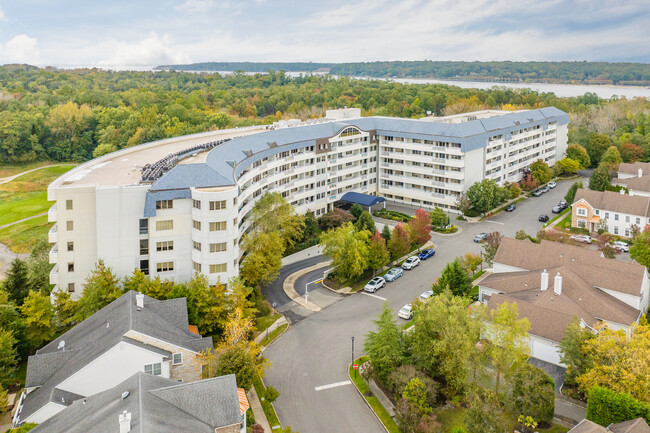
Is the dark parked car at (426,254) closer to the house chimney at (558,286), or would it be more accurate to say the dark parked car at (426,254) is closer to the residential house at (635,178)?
the house chimney at (558,286)

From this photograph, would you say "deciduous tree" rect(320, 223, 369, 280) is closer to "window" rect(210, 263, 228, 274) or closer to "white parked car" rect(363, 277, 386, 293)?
"white parked car" rect(363, 277, 386, 293)

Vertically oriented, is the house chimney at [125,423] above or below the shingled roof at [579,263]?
below

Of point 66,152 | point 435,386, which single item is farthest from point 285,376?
point 66,152

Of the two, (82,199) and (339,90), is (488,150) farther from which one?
(339,90)

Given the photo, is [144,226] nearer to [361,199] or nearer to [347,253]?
[347,253]

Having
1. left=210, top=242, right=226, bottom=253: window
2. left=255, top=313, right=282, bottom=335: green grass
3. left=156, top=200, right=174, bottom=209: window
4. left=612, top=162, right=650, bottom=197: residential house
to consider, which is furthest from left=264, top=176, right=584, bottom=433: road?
left=612, top=162, right=650, bottom=197: residential house

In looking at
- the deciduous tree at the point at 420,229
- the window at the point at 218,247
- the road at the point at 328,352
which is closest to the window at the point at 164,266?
the window at the point at 218,247
